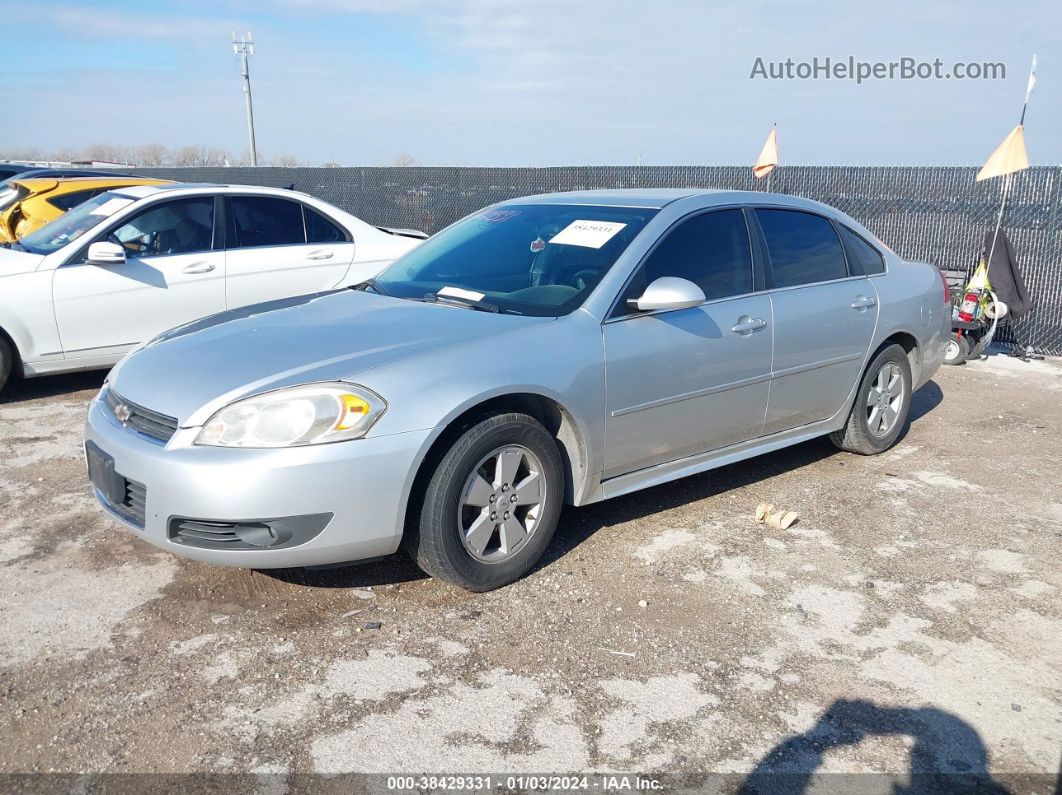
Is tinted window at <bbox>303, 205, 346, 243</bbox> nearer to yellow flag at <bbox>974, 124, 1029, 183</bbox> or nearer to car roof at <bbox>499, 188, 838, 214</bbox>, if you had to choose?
car roof at <bbox>499, 188, 838, 214</bbox>

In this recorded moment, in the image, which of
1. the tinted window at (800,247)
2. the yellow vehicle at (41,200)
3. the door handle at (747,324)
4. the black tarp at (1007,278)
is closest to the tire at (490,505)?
the door handle at (747,324)

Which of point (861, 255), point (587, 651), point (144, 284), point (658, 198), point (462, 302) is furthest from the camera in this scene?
point (144, 284)

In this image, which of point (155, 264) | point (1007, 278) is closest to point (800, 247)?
point (155, 264)

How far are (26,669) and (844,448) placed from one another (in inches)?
182

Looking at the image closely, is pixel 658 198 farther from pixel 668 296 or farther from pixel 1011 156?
pixel 1011 156

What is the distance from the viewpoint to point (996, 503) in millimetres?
5082

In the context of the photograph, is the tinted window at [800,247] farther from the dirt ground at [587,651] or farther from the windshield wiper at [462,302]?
the windshield wiper at [462,302]

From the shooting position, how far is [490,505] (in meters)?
3.73

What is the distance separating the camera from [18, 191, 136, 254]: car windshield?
6984 mm

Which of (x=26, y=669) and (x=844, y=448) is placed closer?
(x=26, y=669)

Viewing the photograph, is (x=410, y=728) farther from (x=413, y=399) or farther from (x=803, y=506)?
(x=803, y=506)

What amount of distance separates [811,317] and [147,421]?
3.40 metres

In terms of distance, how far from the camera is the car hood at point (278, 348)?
346 cm

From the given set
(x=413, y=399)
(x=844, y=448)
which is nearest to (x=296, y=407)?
(x=413, y=399)
